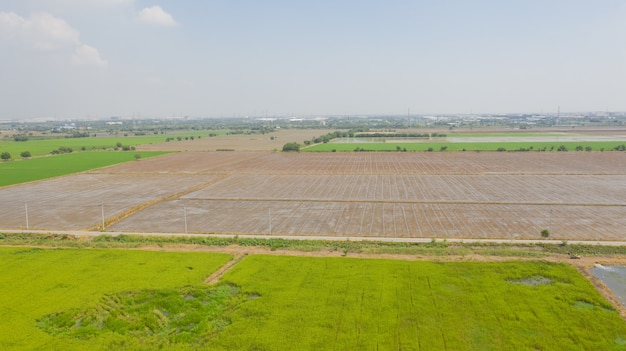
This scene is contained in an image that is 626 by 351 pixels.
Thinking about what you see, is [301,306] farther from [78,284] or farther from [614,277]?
[614,277]

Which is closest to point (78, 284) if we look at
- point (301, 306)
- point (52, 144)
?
point (301, 306)

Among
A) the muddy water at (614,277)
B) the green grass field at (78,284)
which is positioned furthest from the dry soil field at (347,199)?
the green grass field at (78,284)

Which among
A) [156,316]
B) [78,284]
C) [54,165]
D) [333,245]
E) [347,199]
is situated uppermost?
[54,165]

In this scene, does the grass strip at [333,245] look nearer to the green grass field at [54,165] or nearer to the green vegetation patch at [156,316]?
the green vegetation patch at [156,316]

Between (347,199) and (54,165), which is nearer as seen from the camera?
(347,199)

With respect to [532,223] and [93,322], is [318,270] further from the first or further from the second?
[532,223]

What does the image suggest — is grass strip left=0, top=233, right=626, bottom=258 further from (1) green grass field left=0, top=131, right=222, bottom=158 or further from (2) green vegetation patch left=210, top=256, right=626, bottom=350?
(1) green grass field left=0, top=131, right=222, bottom=158
